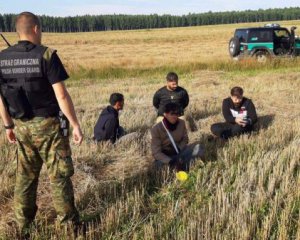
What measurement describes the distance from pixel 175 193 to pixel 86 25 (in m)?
143

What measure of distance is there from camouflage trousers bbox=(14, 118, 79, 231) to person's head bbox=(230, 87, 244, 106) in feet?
13.7

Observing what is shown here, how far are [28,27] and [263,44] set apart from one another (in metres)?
16.5

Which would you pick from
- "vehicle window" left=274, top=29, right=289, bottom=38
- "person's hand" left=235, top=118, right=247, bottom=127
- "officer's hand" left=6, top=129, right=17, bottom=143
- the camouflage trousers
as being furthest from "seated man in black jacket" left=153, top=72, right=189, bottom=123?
"vehicle window" left=274, top=29, right=289, bottom=38

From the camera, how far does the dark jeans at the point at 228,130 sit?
279 inches

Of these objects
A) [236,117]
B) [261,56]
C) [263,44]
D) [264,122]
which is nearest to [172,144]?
[236,117]

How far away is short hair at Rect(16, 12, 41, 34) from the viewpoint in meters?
3.50

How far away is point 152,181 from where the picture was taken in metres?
5.08

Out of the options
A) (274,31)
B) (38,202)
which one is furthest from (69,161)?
(274,31)

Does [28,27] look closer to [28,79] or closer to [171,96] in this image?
[28,79]

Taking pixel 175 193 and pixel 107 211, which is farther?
pixel 175 193

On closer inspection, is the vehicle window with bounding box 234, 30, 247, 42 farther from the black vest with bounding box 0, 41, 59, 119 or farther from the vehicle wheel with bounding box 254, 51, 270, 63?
the black vest with bounding box 0, 41, 59, 119

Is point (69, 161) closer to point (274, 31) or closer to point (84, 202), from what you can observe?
point (84, 202)

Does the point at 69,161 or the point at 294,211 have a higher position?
the point at 69,161

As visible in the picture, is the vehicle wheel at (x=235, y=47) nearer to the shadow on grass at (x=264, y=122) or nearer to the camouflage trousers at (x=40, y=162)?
the shadow on grass at (x=264, y=122)
